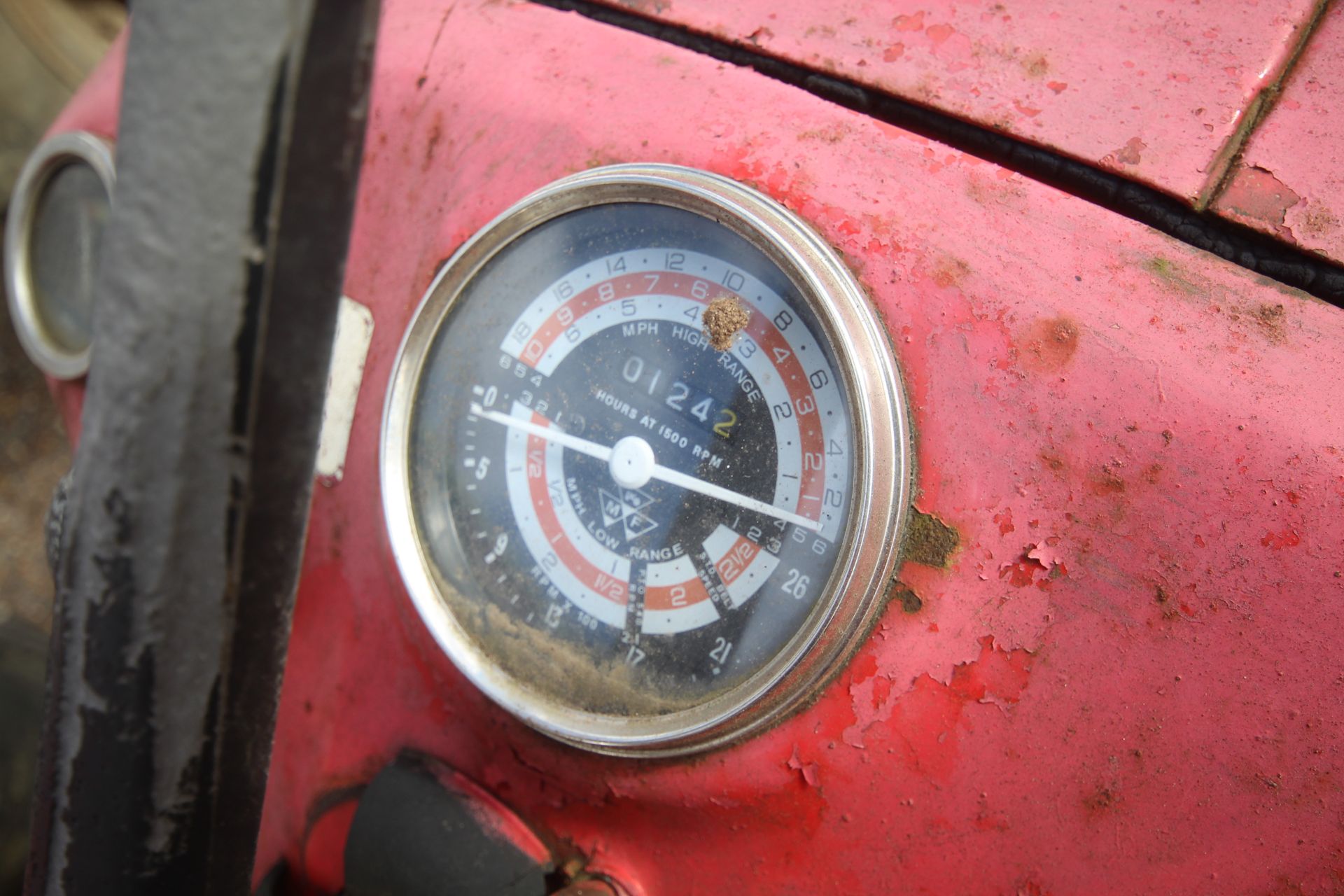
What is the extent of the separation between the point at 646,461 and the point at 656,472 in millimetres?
15

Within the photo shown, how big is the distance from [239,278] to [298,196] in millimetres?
58

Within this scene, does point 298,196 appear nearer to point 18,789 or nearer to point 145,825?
point 145,825

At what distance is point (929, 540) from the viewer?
0.87 metres

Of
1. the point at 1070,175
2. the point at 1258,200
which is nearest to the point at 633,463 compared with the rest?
the point at 1070,175

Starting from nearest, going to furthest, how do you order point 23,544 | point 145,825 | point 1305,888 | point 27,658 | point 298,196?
1. point 298,196
2. point 145,825
3. point 1305,888
4. point 27,658
5. point 23,544

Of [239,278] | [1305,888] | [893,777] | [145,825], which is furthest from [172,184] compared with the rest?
[1305,888]

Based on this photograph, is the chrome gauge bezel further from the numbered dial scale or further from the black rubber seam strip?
the black rubber seam strip

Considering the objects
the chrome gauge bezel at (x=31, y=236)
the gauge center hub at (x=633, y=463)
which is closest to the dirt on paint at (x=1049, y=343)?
the gauge center hub at (x=633, y=463)

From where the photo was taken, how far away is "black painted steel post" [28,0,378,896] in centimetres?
51

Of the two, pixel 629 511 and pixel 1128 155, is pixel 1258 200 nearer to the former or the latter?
pixel 1128 155

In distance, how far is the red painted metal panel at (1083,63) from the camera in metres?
0.86

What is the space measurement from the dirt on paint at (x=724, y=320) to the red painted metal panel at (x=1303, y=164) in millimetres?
438

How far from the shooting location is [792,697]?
0.87 metres

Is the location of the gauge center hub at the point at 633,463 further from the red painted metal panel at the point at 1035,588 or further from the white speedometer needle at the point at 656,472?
the red painted metal panel at the point at 1035,588
